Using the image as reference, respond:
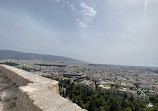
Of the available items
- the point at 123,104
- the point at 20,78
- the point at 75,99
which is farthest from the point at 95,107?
the point at 20,78

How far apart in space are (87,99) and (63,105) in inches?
749

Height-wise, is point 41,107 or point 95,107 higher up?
point 41,107

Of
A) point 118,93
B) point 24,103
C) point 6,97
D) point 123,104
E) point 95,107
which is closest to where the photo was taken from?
point 24,103

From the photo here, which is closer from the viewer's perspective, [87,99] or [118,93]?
[87,99]

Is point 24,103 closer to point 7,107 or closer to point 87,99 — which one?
point 7,107

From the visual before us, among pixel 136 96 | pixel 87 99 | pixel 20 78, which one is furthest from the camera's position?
pixel 136 96

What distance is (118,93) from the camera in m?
28.1

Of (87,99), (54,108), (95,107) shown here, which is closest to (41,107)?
(54,108)

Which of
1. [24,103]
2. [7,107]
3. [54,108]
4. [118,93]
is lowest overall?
[118,93]

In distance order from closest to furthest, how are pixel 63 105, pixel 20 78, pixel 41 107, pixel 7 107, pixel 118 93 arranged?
pixel 41 107 < pixel 63 105 < pixel 7 107 < pixel 20 78 < pixel 118 93

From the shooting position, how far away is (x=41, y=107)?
1.45 metres

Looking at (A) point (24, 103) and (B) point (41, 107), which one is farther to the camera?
(A) point (24, 103)

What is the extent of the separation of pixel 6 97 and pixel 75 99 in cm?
1683

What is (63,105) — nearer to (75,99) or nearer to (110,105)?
(110,105)
